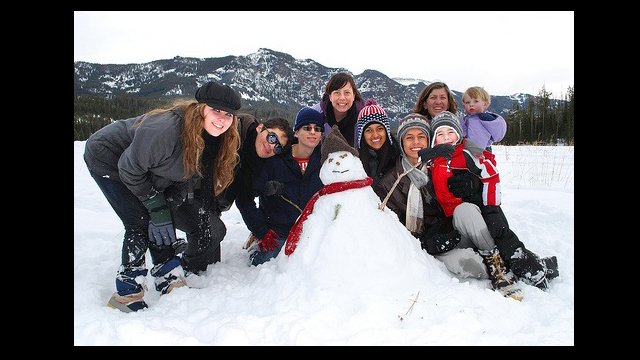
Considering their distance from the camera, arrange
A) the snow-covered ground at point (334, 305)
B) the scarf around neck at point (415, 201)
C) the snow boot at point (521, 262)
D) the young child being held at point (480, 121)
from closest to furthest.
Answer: the snow-covered ground at point (334, 305)
the snow boot at point (521, 262)
the scarf around neck at point (415, 201)
the young child being held at point (480, 121)

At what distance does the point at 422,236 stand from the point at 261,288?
132cm

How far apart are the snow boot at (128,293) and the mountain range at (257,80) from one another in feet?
333

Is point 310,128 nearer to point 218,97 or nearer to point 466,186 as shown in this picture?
point 218,97

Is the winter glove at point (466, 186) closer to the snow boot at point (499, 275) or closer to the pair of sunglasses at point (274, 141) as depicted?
the snow boot at point (499, 275)

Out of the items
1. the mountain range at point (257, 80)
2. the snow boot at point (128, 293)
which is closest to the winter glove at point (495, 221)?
the snow boot at point (128, 293)

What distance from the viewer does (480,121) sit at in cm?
370

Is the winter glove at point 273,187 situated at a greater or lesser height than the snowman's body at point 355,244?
greater

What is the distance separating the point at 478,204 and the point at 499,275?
1.85 ft

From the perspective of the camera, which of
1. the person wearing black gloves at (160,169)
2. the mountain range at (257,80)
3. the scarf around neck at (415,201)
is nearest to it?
the person wearing black gloves at (160,169)

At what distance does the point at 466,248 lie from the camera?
289 cm

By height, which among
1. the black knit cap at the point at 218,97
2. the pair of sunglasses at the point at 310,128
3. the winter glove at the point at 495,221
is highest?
the black knit cap at the point at 218,97

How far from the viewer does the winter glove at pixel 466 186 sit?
2.91 m

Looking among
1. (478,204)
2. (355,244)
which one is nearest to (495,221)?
(478,204)

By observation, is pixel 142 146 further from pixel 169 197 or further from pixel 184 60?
pixel 184 60
